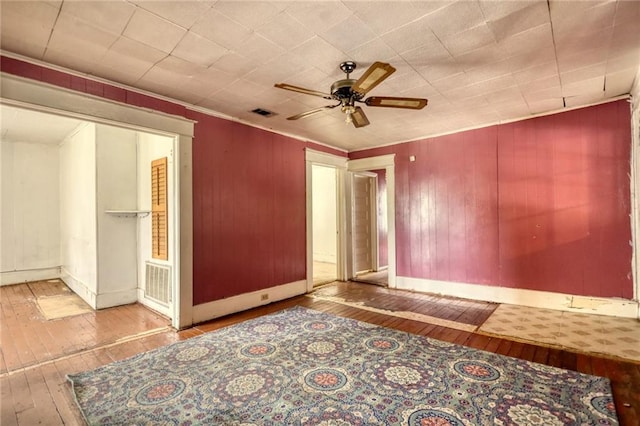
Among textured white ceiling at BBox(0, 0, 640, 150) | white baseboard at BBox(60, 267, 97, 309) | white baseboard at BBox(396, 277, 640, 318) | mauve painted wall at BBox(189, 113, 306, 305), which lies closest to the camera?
textured white ceiling at BBox(0, 0, 640, 150)

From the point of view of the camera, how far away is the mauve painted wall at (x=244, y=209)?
3918mm

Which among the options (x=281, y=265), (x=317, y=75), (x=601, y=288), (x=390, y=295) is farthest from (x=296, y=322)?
(x=601, y=288)

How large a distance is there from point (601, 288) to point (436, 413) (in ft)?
11.4

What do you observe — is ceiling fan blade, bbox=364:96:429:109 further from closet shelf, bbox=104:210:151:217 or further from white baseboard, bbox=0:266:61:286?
white baseboard, bbox=0:266:61:286

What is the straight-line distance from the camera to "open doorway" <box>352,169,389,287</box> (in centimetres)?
659

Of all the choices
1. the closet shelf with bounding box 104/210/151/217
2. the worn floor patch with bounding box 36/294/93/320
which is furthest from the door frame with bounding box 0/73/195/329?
the worn floor patch with bounding box 36/294/93/320

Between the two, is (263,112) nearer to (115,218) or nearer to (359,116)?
(359,116)

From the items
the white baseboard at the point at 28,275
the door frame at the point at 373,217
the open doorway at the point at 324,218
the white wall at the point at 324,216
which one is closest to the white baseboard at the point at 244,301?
the door frame at the point at 373,217

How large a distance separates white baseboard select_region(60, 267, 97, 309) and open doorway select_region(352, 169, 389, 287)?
4.57 meters

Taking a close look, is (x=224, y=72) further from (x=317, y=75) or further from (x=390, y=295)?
(x=390, y=295)

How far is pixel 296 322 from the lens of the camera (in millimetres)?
3734

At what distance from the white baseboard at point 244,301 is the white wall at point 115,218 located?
1.67 m

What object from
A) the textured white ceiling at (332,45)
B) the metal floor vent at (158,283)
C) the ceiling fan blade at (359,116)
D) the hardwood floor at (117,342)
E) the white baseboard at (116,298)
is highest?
the textured white ceiling at (332,45)

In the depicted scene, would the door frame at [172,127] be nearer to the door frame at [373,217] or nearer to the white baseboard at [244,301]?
the white baseboard at [244,301]
